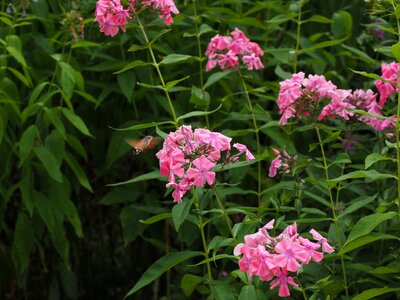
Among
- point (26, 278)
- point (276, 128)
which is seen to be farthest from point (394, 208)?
point (26, 278)

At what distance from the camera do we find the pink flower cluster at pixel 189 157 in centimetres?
227

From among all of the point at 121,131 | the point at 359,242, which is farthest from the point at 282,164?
the point at 121,131

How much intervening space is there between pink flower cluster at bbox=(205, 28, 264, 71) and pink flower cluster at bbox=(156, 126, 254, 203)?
0.88m

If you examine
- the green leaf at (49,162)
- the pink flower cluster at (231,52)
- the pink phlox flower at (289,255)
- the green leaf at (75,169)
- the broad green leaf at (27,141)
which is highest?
the pink phlox flower at (289,255)

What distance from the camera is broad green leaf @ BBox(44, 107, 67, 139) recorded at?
3426 millimetres

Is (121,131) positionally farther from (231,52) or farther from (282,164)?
(282,164)

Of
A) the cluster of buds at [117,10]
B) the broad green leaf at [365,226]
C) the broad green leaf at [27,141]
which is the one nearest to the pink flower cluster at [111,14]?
the cluster of buds at [117,10]

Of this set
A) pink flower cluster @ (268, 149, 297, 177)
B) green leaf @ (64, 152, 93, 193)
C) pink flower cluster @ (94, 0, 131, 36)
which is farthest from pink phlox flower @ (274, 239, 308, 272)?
green leaf @ (64, 152, 93, 193)

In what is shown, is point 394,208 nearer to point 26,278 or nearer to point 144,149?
point 144,149

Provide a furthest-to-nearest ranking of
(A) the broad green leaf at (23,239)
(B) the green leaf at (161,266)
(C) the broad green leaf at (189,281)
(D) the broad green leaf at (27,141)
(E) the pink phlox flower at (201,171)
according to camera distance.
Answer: (A) the broad green leaf at (23,239), (D) the broad green leaf at (27,141), (C) the broad green leaf at (189,281), (B) the green leaf at (161,266), (E) the pink phlox flower at (201,171)

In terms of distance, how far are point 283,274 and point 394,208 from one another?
1125 millimetres

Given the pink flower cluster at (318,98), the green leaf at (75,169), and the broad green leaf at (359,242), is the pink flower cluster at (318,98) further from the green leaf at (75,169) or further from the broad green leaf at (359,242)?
the green leaf at (75,169)

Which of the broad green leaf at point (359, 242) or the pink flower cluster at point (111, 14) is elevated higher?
the pink flower cluster at point (111, 14)

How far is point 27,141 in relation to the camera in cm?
340
